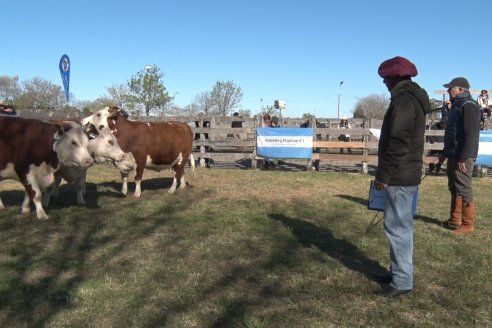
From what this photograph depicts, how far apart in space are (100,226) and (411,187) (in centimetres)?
424

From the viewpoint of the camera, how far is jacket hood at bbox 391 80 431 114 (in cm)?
380

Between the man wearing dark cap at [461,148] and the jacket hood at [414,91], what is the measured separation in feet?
8.00

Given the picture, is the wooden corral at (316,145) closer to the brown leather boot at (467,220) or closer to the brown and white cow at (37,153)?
the brown leather boot at (467,220)

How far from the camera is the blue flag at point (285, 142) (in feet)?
45.5

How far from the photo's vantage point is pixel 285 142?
14.0 m

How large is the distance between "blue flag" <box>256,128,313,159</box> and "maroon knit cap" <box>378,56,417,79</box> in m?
9.92

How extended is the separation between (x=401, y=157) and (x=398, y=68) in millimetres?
786

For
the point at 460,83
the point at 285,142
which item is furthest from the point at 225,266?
the point at 285,142

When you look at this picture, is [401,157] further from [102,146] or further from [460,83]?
[102,146]

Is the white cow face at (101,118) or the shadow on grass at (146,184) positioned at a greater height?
the white cow face at (101,118)

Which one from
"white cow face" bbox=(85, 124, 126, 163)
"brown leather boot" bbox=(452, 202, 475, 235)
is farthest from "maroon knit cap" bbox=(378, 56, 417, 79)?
"white cow face" bbox=(85, 124, 126, 163)

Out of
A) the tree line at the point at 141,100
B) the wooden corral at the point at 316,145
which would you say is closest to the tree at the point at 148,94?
the tree line at the point at 141,100

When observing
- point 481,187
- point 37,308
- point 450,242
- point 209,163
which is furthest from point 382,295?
point 209,163

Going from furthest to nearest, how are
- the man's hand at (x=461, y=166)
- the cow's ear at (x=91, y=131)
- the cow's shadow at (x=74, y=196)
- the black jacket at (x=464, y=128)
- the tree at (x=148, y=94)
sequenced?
the tree at (x=148, y=94) → the cow's shadow at (x=74, y=196) → the cow's ear at (x=91, y=131) → the man's hand at (x=461, y=166) → the black jacket at (x=464, y=128)
